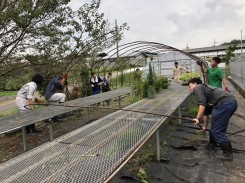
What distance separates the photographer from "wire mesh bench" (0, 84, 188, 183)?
2.76 meters

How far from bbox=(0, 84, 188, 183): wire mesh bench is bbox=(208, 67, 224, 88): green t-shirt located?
9.33 ft

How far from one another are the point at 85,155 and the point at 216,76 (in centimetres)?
469

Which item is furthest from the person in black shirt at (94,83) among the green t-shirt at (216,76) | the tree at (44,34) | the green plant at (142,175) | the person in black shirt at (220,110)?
the green plant at (142,175)

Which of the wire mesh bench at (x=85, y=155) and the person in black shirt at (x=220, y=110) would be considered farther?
the person in black shirt at (x=220, y=110)

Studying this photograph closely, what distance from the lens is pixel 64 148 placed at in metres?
3.61

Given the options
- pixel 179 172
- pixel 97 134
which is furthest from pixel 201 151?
pixel 97 134

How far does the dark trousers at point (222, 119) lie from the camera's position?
15.9 feet

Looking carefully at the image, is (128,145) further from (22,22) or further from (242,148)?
(22,22)

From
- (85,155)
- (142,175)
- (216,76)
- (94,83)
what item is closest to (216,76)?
(216,76)

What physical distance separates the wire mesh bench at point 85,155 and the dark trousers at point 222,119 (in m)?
0.88

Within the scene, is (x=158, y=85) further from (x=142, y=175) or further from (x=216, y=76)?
(x=142, y=175)

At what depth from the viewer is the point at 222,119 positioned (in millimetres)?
4859

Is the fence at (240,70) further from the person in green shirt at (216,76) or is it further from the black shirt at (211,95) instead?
the black shirt at (211,95)

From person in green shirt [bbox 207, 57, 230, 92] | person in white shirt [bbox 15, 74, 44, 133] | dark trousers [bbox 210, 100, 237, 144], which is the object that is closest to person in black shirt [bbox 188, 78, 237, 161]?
dark trousers [bbox 210, 100, 237, 144]
